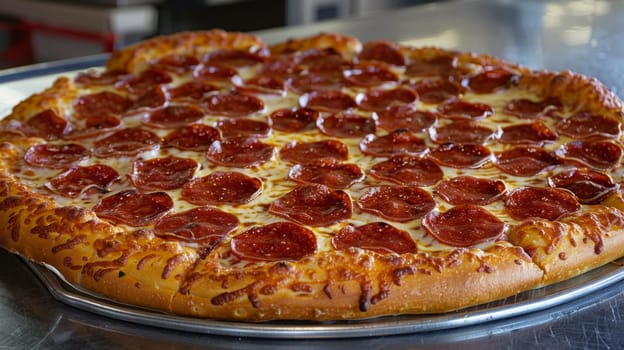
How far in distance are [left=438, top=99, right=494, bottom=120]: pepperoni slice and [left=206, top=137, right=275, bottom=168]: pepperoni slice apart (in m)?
0.70

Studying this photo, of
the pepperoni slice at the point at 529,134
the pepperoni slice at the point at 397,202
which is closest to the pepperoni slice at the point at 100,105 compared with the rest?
the pepperoni slice at the point at 397,202

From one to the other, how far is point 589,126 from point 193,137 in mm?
1301

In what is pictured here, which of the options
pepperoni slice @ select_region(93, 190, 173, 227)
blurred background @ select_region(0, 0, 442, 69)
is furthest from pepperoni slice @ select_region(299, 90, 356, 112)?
blurred background @ select_region(0, 0, 442, 69)

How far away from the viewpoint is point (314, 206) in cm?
242

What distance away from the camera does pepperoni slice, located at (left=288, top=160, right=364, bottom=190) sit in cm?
258

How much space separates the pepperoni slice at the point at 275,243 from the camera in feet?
7.04

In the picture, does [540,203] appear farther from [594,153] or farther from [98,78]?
[98,78]

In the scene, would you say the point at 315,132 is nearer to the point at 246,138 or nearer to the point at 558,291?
the point at 246,138

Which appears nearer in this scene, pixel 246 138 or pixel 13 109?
pixel 246 138

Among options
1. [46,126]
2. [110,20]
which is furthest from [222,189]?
[110,20]

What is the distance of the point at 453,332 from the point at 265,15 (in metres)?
5.32

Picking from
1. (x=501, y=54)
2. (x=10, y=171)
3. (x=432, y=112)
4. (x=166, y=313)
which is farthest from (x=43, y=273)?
(x=501, y=54)

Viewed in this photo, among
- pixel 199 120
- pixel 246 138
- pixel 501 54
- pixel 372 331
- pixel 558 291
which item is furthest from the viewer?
pixel 501 54

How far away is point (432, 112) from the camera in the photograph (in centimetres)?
316
